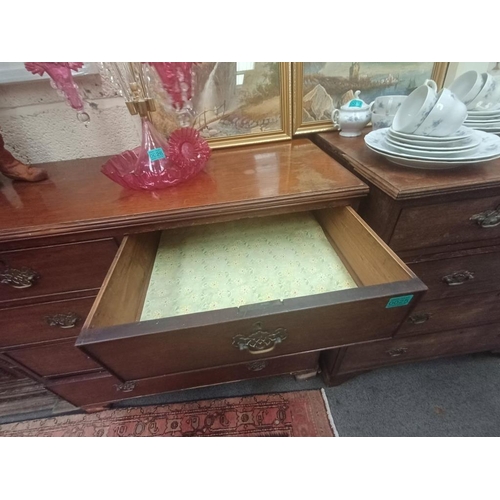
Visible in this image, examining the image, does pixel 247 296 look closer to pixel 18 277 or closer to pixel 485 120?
pixel 18 277

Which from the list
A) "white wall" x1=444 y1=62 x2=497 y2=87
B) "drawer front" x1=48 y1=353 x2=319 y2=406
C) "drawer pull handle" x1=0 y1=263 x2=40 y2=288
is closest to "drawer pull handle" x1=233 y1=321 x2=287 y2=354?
"drawer front" x1=48 y1=353 x2=319 y2=406

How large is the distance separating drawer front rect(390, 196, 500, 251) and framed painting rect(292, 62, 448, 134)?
442 millimetres

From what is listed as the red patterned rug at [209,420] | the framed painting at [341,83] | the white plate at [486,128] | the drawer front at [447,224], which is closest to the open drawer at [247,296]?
the drawer front at [447,224]

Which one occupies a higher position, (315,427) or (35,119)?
(35,119)

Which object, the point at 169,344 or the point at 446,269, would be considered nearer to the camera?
the point at 169,344

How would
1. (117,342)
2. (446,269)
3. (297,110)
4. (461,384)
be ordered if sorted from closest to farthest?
(117,342) < (446,269) < (297,110) < (461,384)

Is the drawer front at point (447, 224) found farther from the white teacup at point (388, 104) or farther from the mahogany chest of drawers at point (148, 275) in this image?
the white teacup at point (388, 104)

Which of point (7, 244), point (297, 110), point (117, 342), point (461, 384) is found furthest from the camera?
point (461, 384)

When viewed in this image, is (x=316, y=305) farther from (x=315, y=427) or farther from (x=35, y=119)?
(x=35, y=119)

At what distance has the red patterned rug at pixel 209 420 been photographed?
0.86m

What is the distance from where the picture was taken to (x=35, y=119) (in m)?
0.75

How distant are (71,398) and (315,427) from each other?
77cm
